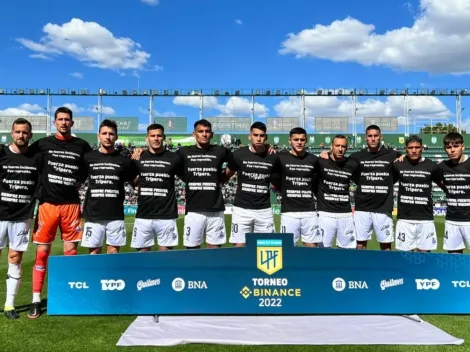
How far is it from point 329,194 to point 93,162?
3.67 meters

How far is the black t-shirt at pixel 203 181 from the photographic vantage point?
6.04m

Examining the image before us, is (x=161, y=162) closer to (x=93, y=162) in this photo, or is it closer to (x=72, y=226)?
(x=93, y=162)

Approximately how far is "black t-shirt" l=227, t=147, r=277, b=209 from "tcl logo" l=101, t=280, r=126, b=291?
2.11 meters

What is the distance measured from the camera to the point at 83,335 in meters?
4.63

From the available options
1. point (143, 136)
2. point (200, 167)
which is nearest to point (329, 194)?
point (200, 167)

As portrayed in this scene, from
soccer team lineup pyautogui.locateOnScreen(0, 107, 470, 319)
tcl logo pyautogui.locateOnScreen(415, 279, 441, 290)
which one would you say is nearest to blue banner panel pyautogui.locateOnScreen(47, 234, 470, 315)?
tcl logo pyautogui.locateOnScreen(415, 279, 441, 290)

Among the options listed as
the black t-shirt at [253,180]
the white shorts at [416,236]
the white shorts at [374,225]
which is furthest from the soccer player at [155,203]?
the white shorts at [416,236]

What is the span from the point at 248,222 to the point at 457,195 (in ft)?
10.7

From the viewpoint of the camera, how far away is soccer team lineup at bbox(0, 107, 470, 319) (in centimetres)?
575

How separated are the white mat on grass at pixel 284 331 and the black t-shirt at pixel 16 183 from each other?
2.34 m

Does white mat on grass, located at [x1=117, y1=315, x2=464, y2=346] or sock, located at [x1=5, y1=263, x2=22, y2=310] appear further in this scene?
sock, located at [x1=5, y1=263, x2=22, y2=310]

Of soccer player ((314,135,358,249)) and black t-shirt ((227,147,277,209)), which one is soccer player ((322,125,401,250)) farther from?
black t-shirt ((227,147,277,209))

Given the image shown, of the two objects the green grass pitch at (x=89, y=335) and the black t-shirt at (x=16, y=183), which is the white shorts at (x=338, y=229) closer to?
the green grass pitch at (x=89, y=335)

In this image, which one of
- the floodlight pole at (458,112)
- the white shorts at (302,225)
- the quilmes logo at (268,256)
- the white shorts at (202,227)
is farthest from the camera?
the floodlight pole at (458,112)
